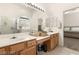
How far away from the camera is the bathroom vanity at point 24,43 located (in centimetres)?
125

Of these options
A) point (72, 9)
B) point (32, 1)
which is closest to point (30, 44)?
point (32, 1)

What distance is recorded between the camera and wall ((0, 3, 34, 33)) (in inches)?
51.2

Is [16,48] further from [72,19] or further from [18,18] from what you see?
Answer: [72,19]

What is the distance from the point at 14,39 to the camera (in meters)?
1.34

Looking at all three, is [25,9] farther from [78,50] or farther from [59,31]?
[78,50]

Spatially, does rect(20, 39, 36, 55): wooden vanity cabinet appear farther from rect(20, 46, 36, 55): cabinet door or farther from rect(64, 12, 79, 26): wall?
rect(64, 12, 79, 26): wall

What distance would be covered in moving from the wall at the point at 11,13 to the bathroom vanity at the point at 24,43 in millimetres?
115

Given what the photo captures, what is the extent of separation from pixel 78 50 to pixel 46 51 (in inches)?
18.0

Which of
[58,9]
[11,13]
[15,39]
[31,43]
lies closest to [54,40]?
[31,43]

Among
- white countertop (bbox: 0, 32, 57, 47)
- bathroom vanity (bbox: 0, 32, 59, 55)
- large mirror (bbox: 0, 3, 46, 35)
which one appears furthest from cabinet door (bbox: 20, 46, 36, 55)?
large mirror (bbox: 0, 3, 46, 35)

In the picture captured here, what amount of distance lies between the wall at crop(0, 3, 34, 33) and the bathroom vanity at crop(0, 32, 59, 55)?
115 mm

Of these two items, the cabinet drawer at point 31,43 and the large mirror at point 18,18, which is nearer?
the large mirror at point 18,18

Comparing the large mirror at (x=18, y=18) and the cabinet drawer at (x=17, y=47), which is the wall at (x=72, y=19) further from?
the cabinet drawer at (x=17, y=47)

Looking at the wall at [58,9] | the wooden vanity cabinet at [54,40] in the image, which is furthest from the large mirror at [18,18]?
the wooden vanity cabinet at [54,40]
